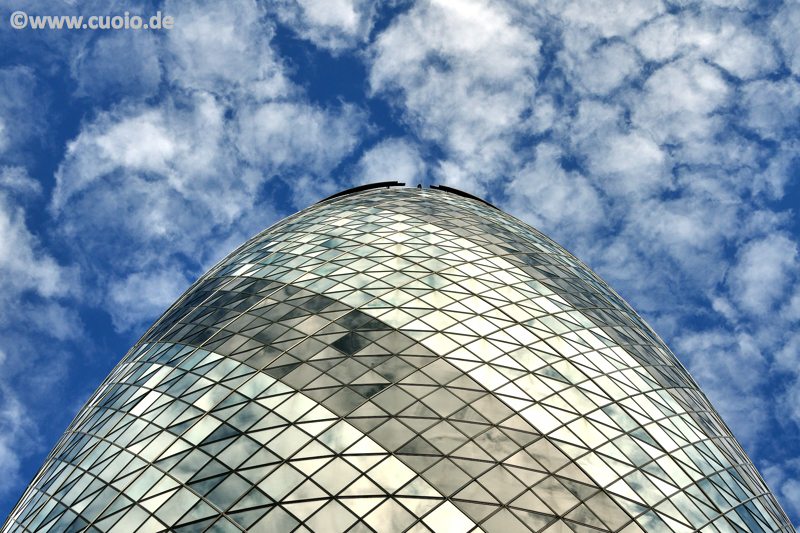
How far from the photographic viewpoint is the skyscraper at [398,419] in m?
15.2

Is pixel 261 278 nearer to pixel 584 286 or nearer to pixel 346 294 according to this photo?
pixel 346 294

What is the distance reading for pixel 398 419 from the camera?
17.1 meters

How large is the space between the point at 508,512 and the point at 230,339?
1410 cm

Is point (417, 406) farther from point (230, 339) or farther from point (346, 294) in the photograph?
point (230, 339)

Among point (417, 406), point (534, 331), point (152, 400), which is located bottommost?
point (152, 400)

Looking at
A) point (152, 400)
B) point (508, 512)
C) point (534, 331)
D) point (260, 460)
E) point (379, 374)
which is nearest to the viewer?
point (508, 512)

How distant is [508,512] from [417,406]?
461cm

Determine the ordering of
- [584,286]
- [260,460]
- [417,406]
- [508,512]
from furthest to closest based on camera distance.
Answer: [584,286], [417,406], [260,460], [508,512]

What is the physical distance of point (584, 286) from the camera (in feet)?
96.3

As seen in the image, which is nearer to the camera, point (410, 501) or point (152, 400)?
point (410, 501)

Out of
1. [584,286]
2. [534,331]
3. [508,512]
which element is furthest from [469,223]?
[508,512]

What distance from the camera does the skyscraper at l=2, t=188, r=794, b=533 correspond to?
15156 mm

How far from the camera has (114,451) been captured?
19.2m

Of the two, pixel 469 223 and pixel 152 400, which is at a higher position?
pixel 469 223
